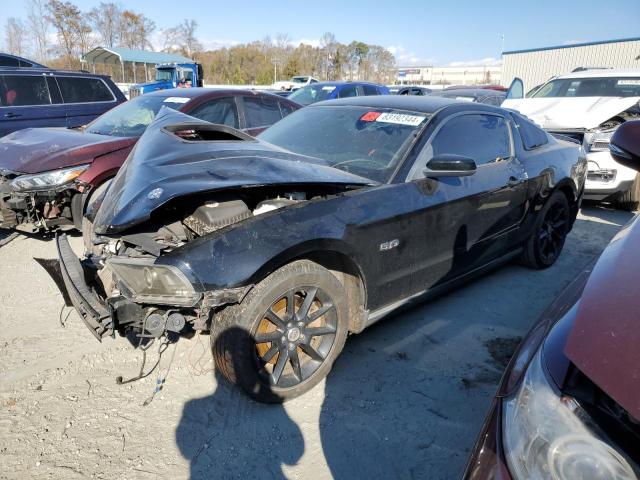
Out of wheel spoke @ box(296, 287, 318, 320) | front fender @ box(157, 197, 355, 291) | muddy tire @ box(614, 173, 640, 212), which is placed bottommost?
muddy tire @ box(614, 173, 640, 212)

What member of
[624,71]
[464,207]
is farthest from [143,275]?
[624,71]

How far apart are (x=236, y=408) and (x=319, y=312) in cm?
68

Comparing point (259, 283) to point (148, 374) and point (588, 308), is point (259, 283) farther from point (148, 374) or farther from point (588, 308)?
point (588, 308)

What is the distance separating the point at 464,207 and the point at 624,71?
7.27m

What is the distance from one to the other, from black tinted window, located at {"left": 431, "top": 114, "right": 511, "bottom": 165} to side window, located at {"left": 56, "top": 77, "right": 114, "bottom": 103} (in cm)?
684

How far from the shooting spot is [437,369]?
2.91m

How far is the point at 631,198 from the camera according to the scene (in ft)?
21.9

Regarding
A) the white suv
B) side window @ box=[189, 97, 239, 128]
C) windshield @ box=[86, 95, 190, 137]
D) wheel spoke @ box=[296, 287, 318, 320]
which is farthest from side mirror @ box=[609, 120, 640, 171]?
the white suv

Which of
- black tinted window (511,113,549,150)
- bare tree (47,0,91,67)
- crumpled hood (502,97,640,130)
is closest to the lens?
black tinted window (511,113,549,150)

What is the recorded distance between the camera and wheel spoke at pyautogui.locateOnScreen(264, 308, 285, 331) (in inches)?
93.5

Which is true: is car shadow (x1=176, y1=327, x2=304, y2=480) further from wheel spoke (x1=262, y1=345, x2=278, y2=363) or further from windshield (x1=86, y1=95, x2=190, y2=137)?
windshield (x1=86, y1=95, x2=190, y2=137)

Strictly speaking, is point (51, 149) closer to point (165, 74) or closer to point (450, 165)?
point (450, 165)

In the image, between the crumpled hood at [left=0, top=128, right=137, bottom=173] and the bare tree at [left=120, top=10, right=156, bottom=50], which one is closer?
the crumpled hood at [left=0, top=128, right=137, bottom=173]

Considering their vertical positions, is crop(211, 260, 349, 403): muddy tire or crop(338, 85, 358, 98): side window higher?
crop(338, 85, 358, 98): side window
